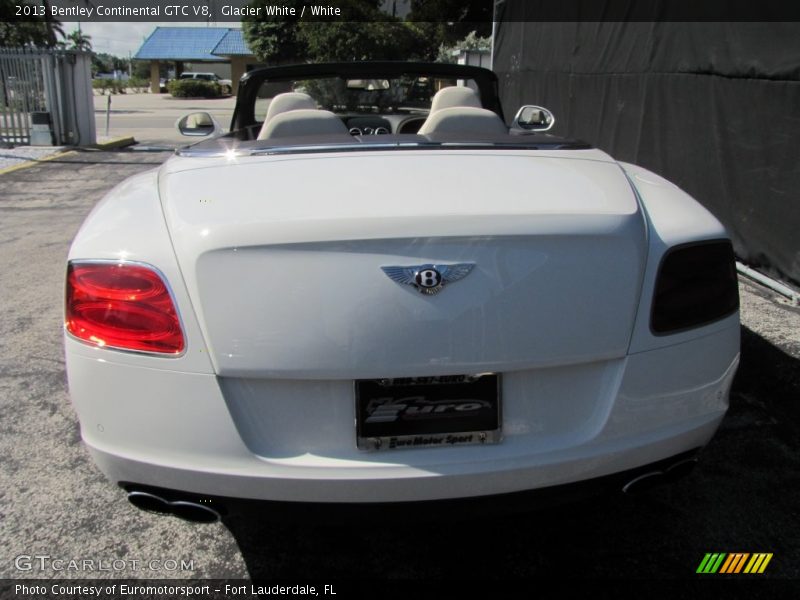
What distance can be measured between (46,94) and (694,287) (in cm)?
1575

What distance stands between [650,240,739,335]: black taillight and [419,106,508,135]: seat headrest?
1324 mm

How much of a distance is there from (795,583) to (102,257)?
7.38 ft

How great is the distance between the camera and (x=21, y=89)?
1466 cm

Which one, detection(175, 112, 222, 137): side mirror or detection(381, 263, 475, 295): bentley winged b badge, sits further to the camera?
detection(175, 112, 222, 137): side mirror

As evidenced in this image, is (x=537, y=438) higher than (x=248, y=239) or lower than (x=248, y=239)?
lower

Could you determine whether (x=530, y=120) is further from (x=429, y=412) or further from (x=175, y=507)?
(x=175, y=507)

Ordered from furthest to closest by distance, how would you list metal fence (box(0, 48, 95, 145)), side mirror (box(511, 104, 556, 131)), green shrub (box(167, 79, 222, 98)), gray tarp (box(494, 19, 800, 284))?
green shrub (box(167, 79, 222, 98))
metal fence (box(0, 48, 95, 145))
gray tarp (box(494, 19, 800, 284))
side mirror (box(511, 104, 556, 131))

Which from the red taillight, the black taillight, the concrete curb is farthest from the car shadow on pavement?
the concrete curb

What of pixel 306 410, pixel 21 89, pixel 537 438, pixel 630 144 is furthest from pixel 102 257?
pixel 21 89

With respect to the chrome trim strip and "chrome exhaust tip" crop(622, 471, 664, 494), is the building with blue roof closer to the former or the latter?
the chrome trim strip

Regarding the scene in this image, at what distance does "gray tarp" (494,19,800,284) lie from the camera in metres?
4.79

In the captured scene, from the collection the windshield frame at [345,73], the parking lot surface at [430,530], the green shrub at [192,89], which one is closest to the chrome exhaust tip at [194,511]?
the parking lot surface at [430,530]

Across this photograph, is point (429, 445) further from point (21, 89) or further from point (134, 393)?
point (21, 89)

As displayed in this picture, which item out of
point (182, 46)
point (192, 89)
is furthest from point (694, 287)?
point (182, 46)
